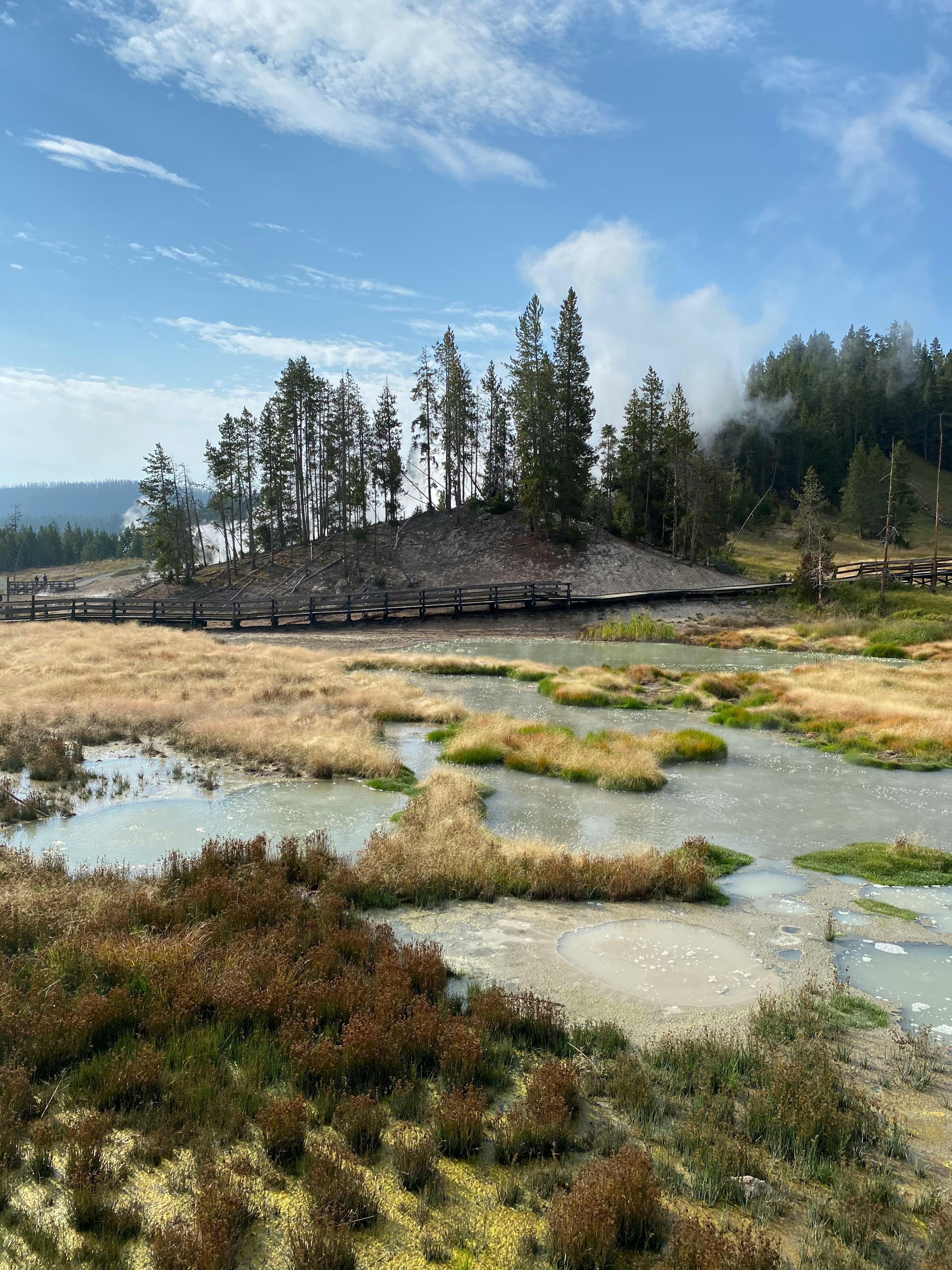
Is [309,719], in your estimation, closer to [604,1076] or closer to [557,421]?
[604,1076]

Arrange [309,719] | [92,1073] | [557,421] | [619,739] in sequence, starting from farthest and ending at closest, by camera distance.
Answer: [557,421], [309,719], [619,739], [92,1073]

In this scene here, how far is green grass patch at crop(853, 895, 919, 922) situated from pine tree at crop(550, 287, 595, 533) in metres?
61.2

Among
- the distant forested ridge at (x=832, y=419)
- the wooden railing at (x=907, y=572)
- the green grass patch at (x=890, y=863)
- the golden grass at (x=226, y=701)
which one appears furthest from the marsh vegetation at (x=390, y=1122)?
the distant forested ridge at (x=832, y=419)

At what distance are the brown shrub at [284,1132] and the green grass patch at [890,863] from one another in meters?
9.91

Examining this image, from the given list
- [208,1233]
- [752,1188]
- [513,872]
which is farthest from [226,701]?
[752,1188]

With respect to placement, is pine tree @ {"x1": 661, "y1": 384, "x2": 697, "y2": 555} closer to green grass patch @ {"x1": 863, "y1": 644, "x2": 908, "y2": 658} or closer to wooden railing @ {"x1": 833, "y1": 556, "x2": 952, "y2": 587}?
wooden railing @ {"x1": 833, "y1": 556, "x2": 952, "y2": 587}

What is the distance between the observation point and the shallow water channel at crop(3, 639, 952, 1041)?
9.63 metres

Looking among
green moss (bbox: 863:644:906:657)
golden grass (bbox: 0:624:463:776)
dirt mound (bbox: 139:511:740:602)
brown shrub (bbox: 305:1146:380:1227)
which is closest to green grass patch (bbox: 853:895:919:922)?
brown shrub (bbox: 305:1146:380:1227)

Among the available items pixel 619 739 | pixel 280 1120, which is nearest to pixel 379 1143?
pixel 280 1120

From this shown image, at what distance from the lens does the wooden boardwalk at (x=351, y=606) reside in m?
55.2

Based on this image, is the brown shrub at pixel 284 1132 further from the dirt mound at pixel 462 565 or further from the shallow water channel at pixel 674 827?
the dirt mound at pixel 462 565

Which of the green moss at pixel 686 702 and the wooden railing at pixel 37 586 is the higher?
the wooden railing at pixel 37 586

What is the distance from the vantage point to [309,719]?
22.9 m

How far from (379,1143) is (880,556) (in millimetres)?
88342
